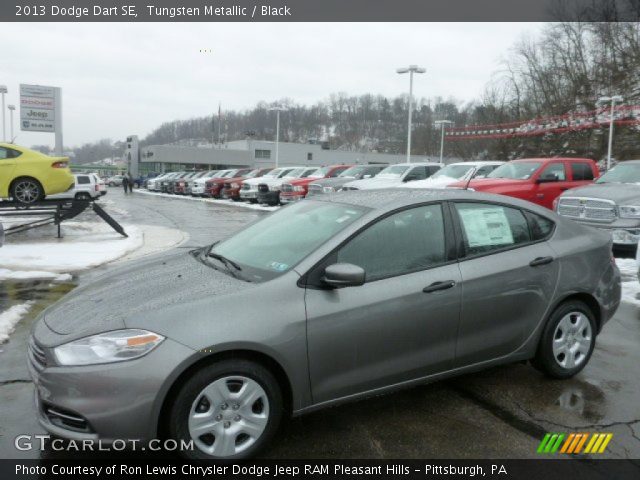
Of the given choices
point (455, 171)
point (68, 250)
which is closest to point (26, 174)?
point (68, 250)

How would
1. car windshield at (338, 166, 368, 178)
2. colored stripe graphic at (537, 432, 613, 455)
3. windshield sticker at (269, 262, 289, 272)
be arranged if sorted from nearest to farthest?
colored stripe graphic at (537, 432, 613, 455), windshield sticker at (269, 262, 289, 272), car windshield at (338, 166, 368, 178)

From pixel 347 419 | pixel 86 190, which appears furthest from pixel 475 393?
pixel 86 190

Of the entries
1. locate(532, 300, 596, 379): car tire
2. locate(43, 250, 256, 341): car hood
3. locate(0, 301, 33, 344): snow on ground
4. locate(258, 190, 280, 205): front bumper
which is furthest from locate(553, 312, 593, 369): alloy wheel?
locate(258, 190, 280, 205): front bumper

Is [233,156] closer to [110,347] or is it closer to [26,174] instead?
[26,174]

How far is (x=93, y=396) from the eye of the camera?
266cm

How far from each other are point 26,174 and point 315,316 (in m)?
11.1

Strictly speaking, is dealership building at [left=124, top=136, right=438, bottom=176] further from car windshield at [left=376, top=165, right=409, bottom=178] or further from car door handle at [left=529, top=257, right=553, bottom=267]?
car door handle at [left=529, top=257, right=553, bottom=267]

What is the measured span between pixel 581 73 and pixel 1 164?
186 feet

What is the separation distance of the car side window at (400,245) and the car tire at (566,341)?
3.96 ft

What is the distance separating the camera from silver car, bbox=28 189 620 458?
2.75 metres

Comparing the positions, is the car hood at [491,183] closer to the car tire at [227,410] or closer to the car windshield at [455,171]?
the car windshield at [455,171]

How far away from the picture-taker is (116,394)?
8.71 ft

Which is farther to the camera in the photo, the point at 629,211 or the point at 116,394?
the point at 629,211

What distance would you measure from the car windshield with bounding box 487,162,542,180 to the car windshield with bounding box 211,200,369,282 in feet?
30.7
